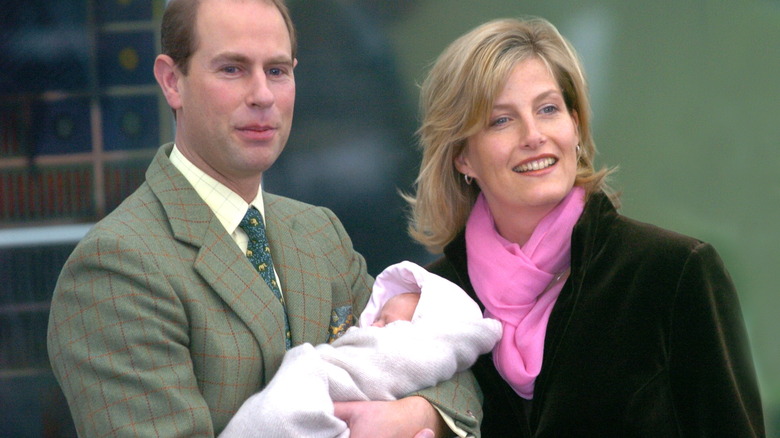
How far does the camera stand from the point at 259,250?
2557 mm

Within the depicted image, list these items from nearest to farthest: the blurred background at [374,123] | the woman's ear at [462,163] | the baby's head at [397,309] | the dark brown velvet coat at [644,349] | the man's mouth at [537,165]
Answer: the dark brown velvet coat at [644,349]
the baby's head at [397,309]
the man's mouth at [537,165]
the woman's ear at [462,163]
the blurred background at [374,123]

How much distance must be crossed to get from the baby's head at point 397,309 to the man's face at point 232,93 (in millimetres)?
542

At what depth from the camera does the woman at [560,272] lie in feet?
8.14

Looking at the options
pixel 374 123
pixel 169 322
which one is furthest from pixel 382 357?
pixel 374 123

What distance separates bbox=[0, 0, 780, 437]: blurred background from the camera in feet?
13.4

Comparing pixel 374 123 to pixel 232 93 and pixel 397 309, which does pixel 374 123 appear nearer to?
pixel 397 309

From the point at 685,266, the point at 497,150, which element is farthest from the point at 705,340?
the point at 497,150

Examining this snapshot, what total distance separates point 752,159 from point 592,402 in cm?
211

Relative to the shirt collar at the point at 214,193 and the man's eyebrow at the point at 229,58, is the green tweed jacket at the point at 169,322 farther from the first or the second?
the man's eyebrow at the point at 229,58

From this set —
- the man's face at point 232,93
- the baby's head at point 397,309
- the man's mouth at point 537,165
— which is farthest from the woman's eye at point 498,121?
A: the man's face at point 232,93

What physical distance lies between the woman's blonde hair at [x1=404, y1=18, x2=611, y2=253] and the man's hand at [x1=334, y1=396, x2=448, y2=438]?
87 centimetres

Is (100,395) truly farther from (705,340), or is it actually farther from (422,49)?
(422,49)

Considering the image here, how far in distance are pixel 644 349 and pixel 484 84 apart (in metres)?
0.89

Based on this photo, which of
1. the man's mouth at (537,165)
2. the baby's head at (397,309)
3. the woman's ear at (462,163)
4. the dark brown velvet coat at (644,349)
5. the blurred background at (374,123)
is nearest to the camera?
the dark brown velvet coat at (644,349)
